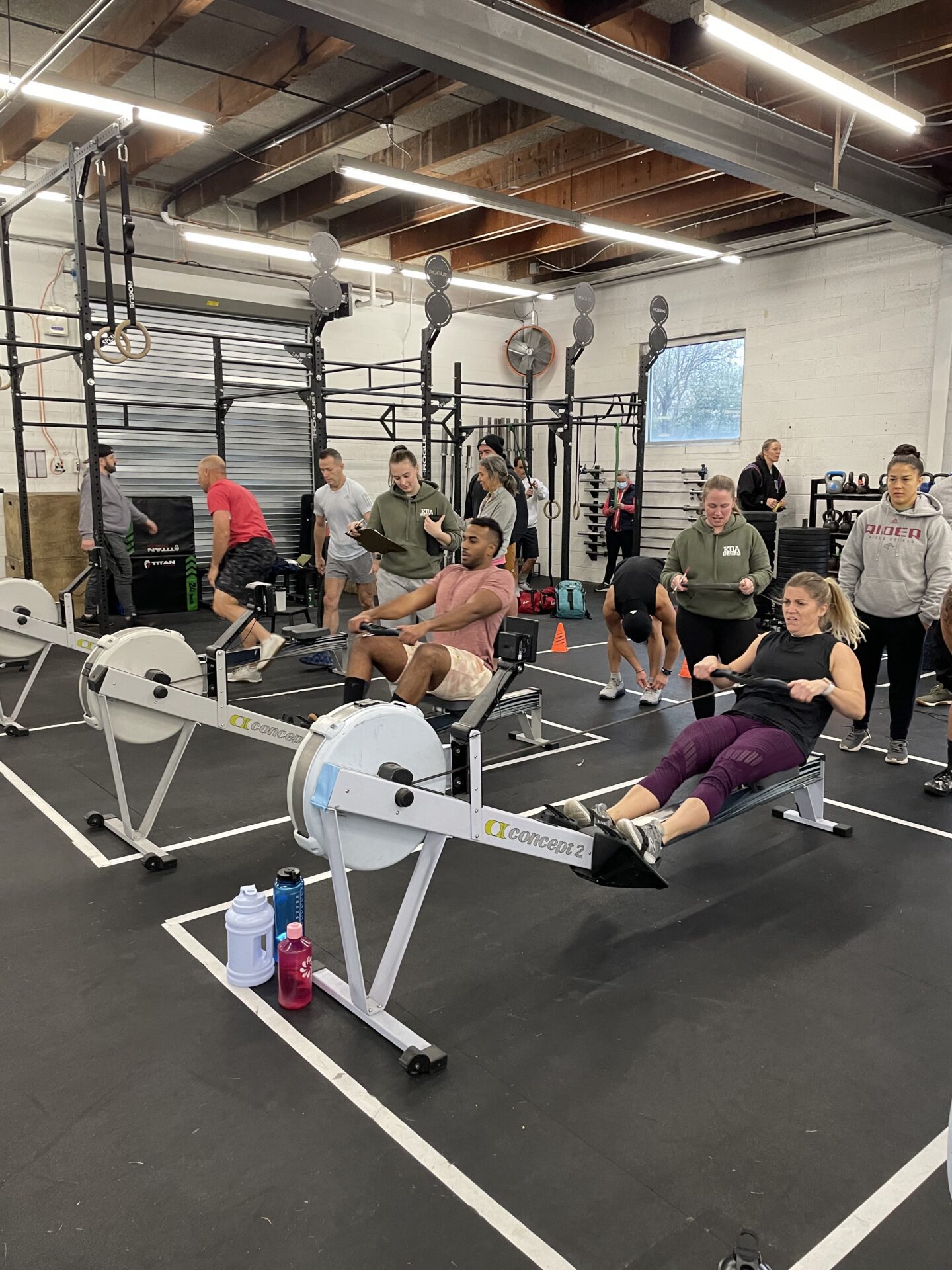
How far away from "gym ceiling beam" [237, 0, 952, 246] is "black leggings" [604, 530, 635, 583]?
4.25 metres

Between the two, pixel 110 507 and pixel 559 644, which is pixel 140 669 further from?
pixel 110 507

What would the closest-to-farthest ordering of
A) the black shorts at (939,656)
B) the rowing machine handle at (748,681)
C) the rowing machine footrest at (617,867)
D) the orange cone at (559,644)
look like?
the rowing machine footrest at (617,867) → the rowing machine handle at (748,681) → the black shorts at (939,656) → the orange cone at (559,644)

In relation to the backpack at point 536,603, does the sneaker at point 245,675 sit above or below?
below

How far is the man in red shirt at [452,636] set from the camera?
383cm

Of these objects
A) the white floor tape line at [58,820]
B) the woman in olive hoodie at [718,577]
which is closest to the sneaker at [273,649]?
the white floor tape line at [58,820]

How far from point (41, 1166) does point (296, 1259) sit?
1.90 feet

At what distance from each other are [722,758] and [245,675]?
12.1ft

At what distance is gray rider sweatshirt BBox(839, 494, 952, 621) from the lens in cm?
415

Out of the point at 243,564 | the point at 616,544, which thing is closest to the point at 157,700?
the point at 243,564

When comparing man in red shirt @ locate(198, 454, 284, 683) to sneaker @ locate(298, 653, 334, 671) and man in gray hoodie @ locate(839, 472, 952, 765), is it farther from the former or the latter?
man in gray hoodie @ locate(839, 472, 952, 765)

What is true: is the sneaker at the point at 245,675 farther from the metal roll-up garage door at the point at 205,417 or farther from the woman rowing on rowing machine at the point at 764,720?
the metal roll-up garage door at the point at 205,417

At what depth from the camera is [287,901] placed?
250 cm

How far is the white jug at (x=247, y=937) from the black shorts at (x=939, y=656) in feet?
13.9

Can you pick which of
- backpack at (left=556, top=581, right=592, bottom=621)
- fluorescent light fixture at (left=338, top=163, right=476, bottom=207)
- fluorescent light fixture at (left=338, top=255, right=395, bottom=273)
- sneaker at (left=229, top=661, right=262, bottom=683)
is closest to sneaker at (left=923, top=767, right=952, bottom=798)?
sneaker at (left=229, top=661, right=262, bottom=683)
